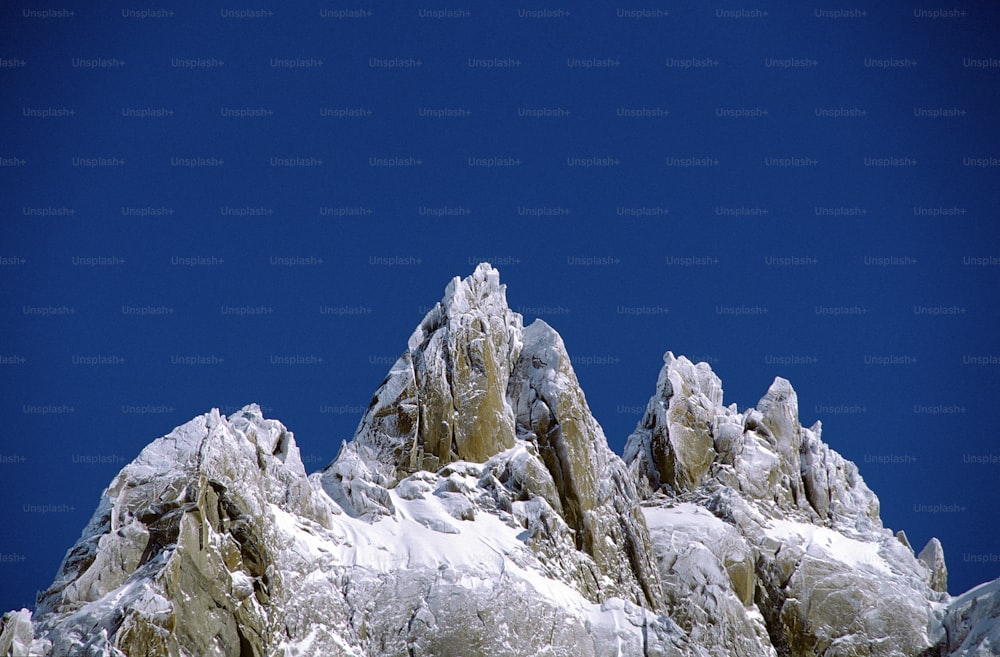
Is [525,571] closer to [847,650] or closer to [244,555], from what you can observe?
[244,555]

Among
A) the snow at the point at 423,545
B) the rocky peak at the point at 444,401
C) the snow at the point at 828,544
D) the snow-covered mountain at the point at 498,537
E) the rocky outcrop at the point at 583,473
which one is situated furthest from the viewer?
the snow at the point at 828,544

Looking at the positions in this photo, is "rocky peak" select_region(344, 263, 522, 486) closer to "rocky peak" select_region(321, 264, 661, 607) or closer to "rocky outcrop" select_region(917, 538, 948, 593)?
"rocky peak" select_region(321, 264, 661, 607)

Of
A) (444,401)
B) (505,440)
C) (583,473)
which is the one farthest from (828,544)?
(444,401)

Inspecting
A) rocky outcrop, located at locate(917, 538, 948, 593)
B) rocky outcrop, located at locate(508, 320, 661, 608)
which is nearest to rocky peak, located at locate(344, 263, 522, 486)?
rocky outcrop, located at locate(508, 320, 661, 608)

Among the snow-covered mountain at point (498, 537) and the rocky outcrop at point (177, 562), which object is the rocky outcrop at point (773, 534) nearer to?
the snow-covered mountain at point (498, 537)

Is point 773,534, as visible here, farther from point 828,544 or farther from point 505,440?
point 505,440

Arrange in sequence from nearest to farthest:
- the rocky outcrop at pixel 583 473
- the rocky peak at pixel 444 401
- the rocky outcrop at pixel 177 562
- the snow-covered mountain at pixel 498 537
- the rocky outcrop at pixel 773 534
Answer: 1. the rocky outcrop at pixel 177 562
2. the snow-covered mountain at pixel 498 537
3. the rocky outcrop at pixel 583 473
4. the rocky peak at pixel 444 401
5. the rocky outcrop at pixel 773 534

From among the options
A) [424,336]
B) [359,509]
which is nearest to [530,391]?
[424,336]

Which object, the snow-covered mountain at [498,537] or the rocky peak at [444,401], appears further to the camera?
the rocky peak at [444,401]

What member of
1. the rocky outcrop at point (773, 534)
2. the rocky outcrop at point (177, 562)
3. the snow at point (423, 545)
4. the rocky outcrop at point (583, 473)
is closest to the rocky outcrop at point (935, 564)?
the rocky outcrop at point (773, 534)

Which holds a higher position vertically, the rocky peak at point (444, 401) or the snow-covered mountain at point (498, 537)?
the rocky peak at point (444, 401)
